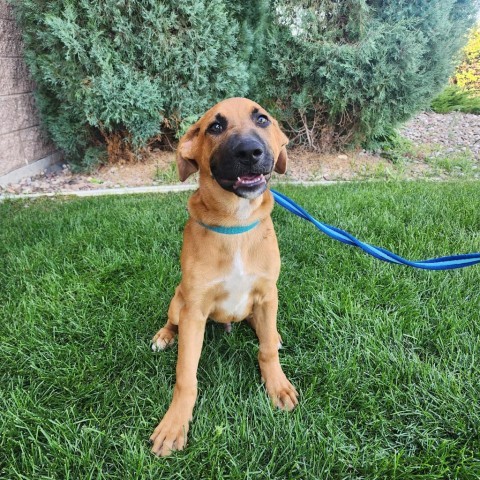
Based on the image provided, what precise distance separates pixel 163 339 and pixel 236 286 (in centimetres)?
76

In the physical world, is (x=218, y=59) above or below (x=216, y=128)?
above

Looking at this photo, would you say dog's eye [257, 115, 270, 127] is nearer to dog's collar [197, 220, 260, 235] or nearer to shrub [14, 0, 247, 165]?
dog's collar [197, 220, 260, 235]

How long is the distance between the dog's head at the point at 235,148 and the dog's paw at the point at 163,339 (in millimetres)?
1003

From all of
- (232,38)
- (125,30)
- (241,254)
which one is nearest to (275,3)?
(232,38)

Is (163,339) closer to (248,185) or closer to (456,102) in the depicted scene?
(248,185)

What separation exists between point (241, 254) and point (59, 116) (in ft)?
18.6

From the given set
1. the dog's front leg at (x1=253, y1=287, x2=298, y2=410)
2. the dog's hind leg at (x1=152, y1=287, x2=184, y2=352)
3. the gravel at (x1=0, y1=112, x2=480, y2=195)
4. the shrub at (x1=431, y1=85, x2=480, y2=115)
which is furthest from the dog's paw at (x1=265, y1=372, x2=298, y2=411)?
the shrub at (x1=431, y1=85, x2=480, y2=115)

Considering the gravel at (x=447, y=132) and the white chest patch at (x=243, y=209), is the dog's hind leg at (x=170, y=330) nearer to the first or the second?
the white chest patch at (x=243, y=209)

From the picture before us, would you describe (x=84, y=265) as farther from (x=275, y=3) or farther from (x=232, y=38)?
(x=275, y=3)

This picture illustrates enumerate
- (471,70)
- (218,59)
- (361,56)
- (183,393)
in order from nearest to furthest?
(183,393) → (361,56) → (218,59) → (471,70)

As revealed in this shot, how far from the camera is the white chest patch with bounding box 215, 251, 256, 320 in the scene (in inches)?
82.7

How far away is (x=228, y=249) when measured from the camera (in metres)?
2.12

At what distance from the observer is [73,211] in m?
4.74

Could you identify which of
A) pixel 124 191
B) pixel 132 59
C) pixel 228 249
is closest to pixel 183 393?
pixel 228 249
